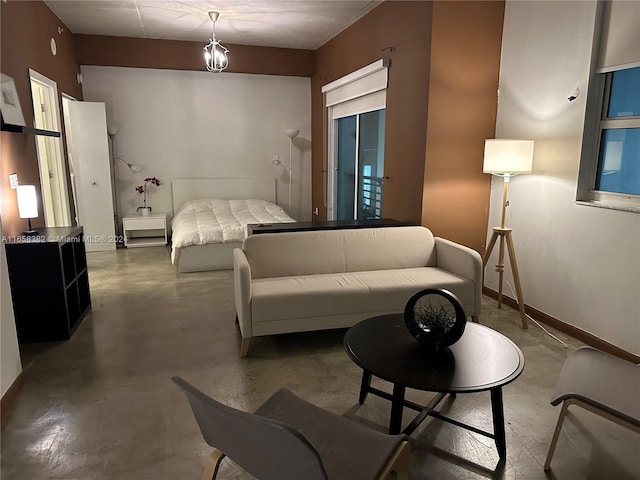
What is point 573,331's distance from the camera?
10.5 ft

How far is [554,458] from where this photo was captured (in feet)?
6.36

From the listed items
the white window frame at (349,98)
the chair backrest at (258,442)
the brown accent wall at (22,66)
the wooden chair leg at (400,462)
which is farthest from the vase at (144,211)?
the wooden chair leg at (400,462)

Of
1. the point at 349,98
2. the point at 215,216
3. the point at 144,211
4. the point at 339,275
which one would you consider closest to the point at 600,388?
the point at 339,275

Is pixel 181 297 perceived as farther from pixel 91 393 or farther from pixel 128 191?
pixel 128 191

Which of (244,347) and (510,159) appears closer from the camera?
(244,347)

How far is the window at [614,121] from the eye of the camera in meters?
2.80

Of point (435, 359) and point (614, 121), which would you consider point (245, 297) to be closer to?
point (435, 359)

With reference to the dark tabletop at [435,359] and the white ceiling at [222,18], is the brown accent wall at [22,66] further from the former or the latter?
the dark tabletop at [435,359]

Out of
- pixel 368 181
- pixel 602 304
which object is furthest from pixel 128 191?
pixel 602 304

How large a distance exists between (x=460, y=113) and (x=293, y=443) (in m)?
3.43

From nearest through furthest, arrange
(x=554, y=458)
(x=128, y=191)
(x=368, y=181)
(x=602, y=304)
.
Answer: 1. (x=554, y=458)
2. (x=602, y=304)
3. (x=368, y=181)
4. (x=128, y=191)

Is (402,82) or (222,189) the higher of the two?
(402,82)

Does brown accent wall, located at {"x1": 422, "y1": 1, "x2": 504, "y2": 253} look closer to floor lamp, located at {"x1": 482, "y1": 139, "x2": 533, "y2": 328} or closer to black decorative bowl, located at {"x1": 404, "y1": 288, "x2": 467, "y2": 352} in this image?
floor lamp, located at {"x1": 482, "y1": 139, "x2": 533, "y2": 328}

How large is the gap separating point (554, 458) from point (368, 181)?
3.70m
